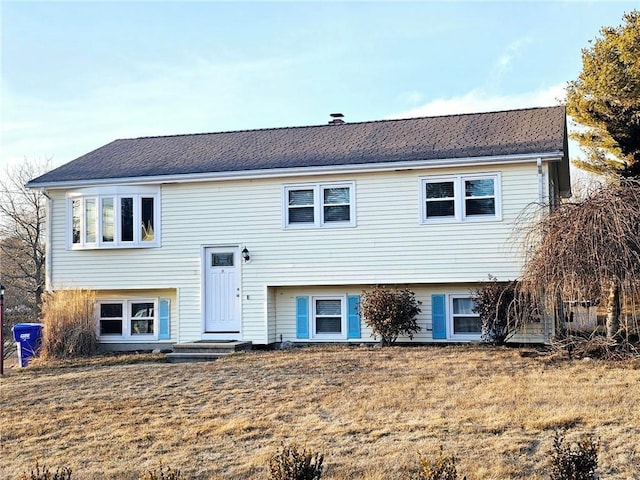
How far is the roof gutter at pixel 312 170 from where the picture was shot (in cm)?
1435

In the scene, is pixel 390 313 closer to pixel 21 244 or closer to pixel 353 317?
pixel 353 317

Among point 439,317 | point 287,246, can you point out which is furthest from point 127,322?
point 439,317

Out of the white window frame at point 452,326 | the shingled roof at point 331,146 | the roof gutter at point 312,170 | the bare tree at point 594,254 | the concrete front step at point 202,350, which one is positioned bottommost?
the concrete front step at point 202,350

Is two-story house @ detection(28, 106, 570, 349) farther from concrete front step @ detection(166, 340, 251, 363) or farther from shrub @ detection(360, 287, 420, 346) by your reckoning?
concrete front step @ detection(166, 340, 251, 363)

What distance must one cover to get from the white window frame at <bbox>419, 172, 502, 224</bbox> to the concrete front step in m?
4.80

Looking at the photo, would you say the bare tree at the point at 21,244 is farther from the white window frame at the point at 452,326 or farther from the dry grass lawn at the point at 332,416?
the white window frame at the point at 452,326

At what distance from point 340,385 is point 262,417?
6.58 feet

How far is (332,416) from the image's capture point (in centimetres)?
841

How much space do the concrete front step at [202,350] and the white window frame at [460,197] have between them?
189 inches

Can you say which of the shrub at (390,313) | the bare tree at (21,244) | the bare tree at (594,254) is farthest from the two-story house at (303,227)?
the bare tree at (21,244)

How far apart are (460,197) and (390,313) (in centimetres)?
285

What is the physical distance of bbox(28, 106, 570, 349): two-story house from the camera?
14789 millimetres

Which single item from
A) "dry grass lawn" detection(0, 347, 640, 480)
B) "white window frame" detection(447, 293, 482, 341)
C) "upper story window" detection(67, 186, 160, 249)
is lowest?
"dry grass lawn" detection(0, 347, 640, 480)

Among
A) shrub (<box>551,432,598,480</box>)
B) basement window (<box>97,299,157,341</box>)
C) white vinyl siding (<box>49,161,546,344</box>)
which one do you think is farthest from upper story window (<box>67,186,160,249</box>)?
shrub (<box>551,432,598,480</box>)
